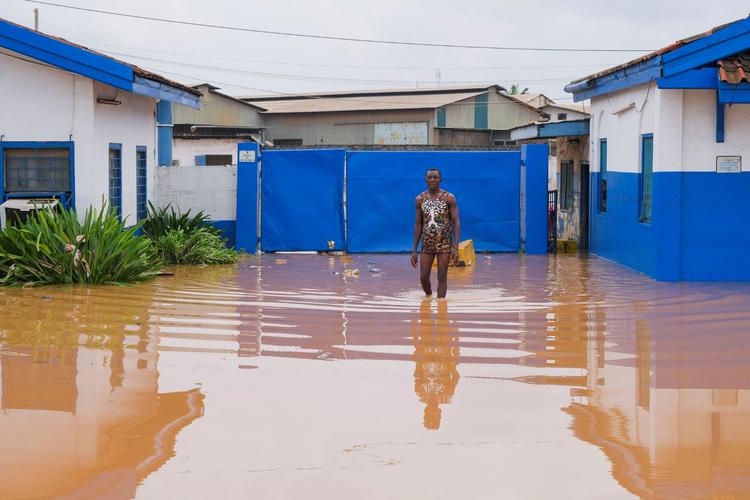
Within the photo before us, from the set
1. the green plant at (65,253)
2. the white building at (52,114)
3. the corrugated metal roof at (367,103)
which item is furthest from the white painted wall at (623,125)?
the corrugated metal roof at (367,103)

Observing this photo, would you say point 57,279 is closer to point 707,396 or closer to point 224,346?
point 224,346

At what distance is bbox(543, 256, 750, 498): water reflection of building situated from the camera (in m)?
6.67

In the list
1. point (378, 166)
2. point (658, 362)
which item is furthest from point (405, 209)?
point (658, 362)

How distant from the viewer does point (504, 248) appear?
2369cm

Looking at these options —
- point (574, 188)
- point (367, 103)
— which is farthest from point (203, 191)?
point (367, 103)

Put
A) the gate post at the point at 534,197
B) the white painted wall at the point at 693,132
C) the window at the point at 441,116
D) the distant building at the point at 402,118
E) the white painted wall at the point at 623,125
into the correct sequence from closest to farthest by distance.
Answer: the white painted wall at the point at 693,132 < the white painted wall at the point at 623,125 < the gate post at the point at 534,197 < the distant building at the point at 402,118 < the window at the point at 441,116

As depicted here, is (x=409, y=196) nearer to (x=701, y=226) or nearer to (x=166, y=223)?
(x=166, y=223)

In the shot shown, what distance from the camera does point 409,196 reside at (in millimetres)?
23469

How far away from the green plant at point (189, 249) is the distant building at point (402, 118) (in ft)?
93.6

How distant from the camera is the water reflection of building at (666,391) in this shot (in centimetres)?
667

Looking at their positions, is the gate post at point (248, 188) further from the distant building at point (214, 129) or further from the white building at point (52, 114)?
the distant building at point (214, 129)

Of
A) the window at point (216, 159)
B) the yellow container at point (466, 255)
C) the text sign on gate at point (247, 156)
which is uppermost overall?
the window at point (216, 159)

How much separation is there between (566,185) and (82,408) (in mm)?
21853

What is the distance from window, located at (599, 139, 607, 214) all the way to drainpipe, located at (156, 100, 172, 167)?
31.4ft
